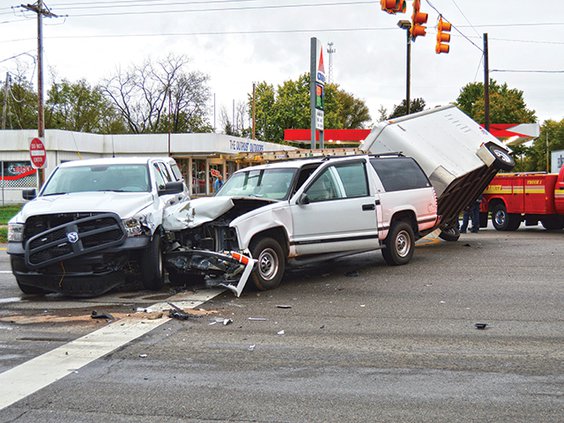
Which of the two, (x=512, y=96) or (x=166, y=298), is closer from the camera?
(x=166, y=298)

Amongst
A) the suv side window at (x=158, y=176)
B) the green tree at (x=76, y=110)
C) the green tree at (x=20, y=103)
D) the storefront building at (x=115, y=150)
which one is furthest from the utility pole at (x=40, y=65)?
the green tree at (x=76, y=110)

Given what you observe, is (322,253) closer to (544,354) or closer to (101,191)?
(101,191)

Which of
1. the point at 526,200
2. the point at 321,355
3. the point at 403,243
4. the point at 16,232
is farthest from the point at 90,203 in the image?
the point at 526,200

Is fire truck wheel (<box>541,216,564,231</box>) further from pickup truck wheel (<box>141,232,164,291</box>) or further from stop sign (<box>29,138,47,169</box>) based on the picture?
stop sign (<box>29,138,47,169</box>)

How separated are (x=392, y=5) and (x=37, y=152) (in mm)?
13548

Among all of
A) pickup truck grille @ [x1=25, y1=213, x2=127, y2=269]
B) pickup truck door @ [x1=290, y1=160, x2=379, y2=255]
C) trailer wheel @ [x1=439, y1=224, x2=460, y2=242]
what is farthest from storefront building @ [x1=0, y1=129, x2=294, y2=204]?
pickup truck grille @ [x1=25, y1=213, x2=127, y2=269]

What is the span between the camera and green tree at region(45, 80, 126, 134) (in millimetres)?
62531

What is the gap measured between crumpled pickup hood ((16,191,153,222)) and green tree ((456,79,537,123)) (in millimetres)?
63303

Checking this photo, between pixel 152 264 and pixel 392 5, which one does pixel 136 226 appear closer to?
pixel 152 264

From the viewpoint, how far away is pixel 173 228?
8805 millimetres

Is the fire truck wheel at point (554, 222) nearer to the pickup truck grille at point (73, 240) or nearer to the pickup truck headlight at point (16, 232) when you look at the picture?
the pickup truck grille at point (73, 240)

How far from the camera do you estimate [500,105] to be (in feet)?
225

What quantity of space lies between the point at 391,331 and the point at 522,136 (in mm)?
39536

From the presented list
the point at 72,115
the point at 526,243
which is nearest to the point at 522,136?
the point at 526,243
